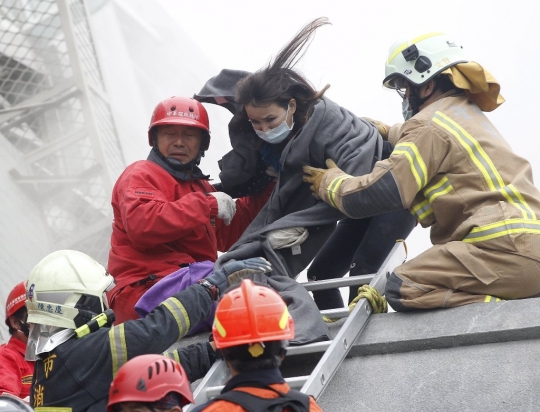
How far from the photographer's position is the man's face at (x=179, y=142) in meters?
5.13

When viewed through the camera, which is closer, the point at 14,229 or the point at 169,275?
the point at 169,275

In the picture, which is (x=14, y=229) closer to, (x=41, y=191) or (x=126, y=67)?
(x=41, y=191)

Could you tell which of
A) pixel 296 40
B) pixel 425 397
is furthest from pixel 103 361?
pixel 296 40

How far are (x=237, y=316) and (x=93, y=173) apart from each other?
30.1 feet

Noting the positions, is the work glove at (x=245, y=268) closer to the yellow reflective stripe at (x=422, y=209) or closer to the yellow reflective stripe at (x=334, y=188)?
the yellow reflective stripe at (x=334, y=188)

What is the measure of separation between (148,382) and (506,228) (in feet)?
6.32

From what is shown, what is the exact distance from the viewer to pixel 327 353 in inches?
154

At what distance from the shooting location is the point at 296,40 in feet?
16.2

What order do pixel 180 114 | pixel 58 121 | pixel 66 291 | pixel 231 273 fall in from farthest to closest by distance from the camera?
pixel 58 121, pixel 180 114, pixel 231 273, pixel 66 291

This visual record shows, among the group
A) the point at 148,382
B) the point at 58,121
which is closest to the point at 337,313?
the point at 148,382

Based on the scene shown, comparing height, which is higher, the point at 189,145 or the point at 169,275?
the point at 189,145

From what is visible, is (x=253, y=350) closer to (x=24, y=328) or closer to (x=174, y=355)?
(x=174, y=355)

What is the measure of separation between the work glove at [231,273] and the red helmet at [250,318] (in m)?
1.02

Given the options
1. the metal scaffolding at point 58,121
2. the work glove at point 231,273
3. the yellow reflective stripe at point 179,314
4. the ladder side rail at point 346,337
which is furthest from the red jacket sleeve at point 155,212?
the metal scaffolding at point 58,121
